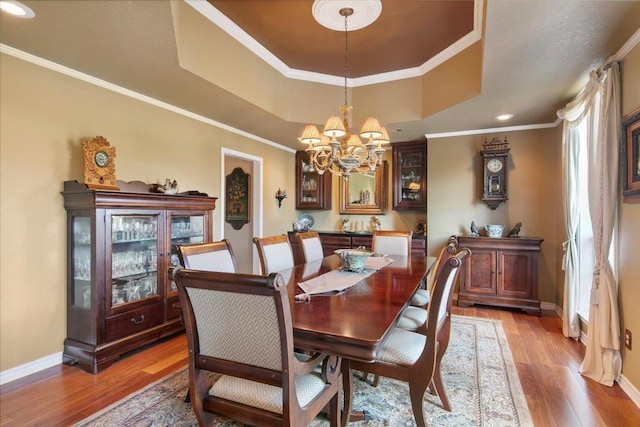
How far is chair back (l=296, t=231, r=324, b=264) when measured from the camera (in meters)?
3.25

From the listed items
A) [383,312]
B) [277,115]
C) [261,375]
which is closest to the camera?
[261,375]

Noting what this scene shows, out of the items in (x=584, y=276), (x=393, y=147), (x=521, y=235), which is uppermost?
(x=393, y=147)

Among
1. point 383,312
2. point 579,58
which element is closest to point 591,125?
point 579,58

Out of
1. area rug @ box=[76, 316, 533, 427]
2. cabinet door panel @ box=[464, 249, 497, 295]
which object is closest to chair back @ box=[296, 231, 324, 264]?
area rug @ box=[76, 316, 533, 427]

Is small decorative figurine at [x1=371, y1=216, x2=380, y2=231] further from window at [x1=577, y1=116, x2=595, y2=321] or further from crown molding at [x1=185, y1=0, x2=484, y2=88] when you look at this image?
window at [x1=577, y1=116, x2=595, y2=321]

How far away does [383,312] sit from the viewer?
5.03 ft

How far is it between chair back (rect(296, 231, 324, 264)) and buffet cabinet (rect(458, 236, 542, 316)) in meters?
2.01

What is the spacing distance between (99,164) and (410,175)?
4052 mm

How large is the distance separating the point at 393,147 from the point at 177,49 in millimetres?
3507

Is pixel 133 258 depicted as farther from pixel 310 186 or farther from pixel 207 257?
pixel 310 186

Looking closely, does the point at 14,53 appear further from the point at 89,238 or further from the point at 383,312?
the point at 383,312

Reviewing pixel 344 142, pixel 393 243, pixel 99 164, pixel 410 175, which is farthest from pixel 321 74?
pixel 99 164

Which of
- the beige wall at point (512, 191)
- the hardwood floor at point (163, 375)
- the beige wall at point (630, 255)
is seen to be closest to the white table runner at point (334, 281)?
the hardwood floor at point (163, 375)

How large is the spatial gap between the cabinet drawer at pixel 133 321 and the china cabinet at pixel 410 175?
360 cm
